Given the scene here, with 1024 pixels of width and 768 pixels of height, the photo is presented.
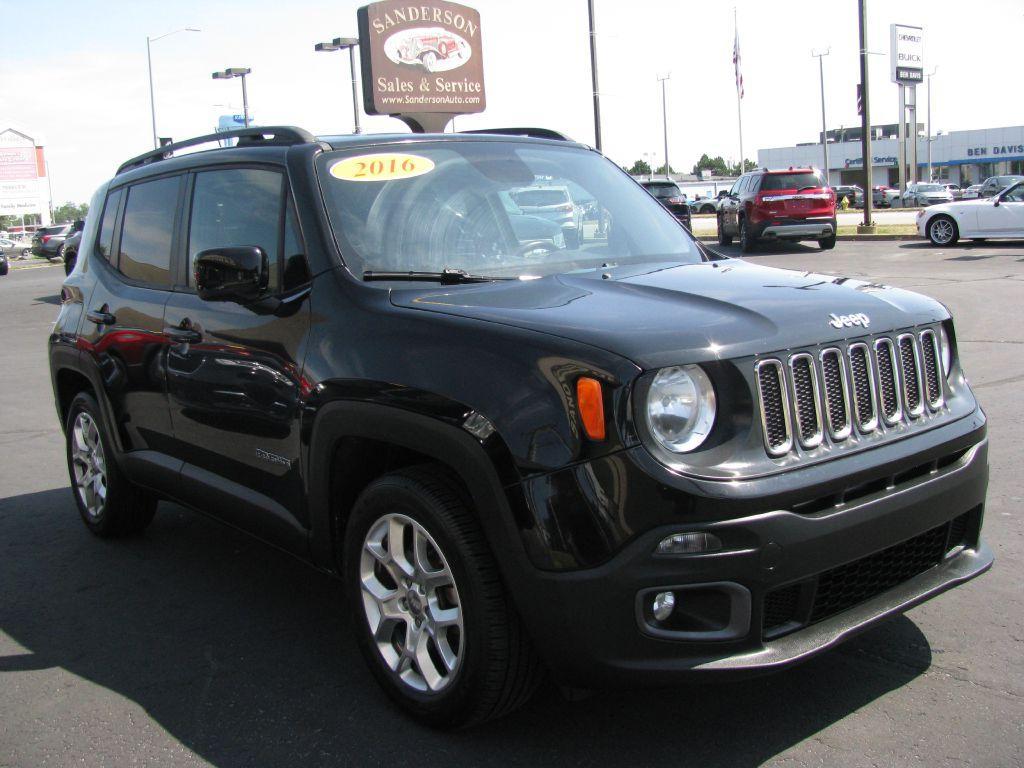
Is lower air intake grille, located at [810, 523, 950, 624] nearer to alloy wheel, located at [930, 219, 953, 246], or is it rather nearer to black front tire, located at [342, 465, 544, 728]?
black front tire, located at [342, 465, 544, 728]

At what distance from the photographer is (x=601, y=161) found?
4867 mm

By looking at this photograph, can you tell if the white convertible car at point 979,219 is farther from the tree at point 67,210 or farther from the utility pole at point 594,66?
the tree at point 67,210

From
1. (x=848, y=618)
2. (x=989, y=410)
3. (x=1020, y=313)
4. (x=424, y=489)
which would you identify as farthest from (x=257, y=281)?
(x=1020, y=313)

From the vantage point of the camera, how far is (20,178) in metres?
97.1

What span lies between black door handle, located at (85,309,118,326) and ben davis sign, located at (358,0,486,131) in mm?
24355

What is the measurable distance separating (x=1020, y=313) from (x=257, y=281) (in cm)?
1055

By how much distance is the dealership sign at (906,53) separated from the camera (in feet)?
132

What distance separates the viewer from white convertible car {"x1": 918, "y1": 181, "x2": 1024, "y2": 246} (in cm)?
2069

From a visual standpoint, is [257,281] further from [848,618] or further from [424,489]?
[848,618]

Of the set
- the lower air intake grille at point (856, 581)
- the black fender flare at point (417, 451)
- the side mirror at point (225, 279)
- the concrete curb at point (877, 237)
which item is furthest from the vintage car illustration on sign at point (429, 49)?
the lower air intake grille at point (856, 581)

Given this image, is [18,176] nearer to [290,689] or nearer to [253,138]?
[253,138]

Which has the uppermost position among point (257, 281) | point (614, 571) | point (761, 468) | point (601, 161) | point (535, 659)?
point (601, 161)

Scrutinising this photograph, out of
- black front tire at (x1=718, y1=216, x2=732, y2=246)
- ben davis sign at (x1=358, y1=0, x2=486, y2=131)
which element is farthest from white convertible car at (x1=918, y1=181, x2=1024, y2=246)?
ben davis sign at (x1=358, y1=0, x2=486, y2=131)

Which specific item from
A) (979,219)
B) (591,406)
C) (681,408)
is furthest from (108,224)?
(979,219)
